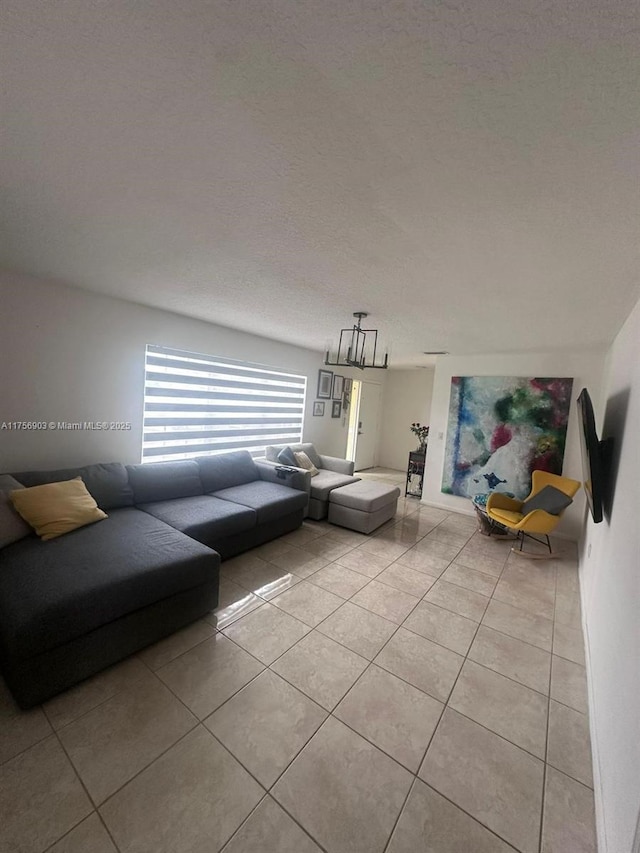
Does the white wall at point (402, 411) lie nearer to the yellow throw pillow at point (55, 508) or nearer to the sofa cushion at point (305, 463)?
the sofa cushion at point (305, 463)

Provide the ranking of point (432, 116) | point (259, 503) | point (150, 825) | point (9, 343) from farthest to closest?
point (259, 503)
point (9, 343)
point (150, 825)
point (432, 116)

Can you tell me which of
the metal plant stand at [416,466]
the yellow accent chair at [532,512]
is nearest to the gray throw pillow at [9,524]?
the yellow accent chair at [532,512]

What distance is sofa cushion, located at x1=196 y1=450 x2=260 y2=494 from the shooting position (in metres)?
3.61

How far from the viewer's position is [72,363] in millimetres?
2865

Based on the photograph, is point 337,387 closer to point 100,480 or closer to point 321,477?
point 321,477

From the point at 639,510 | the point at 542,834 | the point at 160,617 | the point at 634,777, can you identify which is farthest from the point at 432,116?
the point at 160,617

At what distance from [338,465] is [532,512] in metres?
2.55

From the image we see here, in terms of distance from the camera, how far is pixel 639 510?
1290mm

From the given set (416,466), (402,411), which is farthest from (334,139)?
(402,411)

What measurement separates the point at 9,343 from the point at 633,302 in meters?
4.53

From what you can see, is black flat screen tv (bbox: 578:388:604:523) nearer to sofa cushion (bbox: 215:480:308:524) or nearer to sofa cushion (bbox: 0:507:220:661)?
sofa cushion (bbox: 0:507:220:661)

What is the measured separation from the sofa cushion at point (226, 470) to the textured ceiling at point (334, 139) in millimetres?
2182

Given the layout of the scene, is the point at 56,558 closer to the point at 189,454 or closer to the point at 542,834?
the point at 189,454

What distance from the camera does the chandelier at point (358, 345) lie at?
3.13 meters
